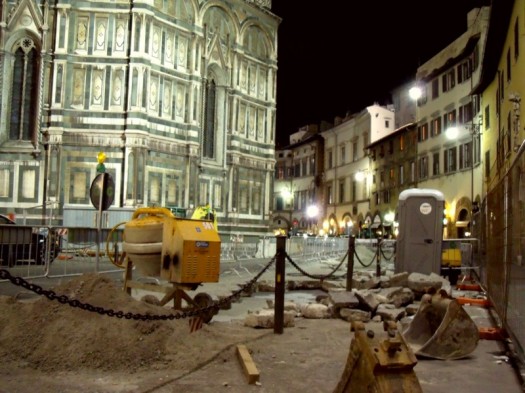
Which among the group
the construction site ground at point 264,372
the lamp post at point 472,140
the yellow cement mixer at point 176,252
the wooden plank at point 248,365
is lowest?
the construction site ground at point 264,372

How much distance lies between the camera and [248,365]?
18.3 feet

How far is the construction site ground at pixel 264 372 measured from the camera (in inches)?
204

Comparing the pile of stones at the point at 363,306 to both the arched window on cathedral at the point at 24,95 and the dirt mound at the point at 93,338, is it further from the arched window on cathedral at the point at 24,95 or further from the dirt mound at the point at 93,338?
the arched window on cathedral at the point at 24,95

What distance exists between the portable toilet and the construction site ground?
7.43 metres

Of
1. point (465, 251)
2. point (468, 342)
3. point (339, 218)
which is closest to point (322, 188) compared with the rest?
point (339, 218)

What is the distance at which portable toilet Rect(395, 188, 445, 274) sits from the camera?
48.4 feet

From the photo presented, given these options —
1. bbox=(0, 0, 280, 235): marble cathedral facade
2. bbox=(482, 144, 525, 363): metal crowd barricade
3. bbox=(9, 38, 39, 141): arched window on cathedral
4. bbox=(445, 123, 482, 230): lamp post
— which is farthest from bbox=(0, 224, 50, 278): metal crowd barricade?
bbox=(445, 123, 482, 230): lamp post

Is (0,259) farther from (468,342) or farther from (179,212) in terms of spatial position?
(179,212)

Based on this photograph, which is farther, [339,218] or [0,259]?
[339,218]

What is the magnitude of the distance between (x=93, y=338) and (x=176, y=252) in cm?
194

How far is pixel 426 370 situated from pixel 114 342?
129 inches

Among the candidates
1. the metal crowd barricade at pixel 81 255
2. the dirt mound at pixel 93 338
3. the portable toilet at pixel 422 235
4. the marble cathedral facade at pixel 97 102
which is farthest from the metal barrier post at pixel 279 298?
the marble cathedral facade at pixel 97 102

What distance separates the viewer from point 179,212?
30.3m

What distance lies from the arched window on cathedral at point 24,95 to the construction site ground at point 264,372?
24890mm
